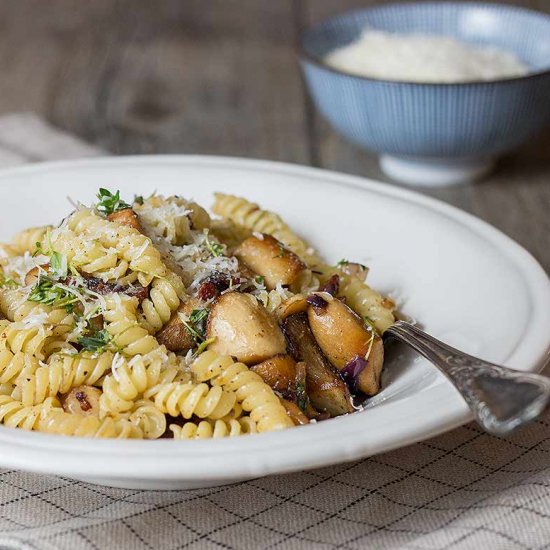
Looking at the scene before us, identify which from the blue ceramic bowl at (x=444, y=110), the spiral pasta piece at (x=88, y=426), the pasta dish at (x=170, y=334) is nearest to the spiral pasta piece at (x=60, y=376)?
the pasta dish at (x=170, y=334)

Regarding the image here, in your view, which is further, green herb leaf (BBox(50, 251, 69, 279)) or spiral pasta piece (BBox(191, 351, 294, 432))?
green herb leaf (BBox(50, 251, 69, 279))

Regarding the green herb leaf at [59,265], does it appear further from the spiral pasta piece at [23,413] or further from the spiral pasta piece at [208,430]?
the spiral pasta piece at [208,430]

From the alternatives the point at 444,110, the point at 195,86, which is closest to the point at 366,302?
the point at 444,110

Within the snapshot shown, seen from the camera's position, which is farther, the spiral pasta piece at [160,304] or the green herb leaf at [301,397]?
the spiral pasta piece at [160,304]

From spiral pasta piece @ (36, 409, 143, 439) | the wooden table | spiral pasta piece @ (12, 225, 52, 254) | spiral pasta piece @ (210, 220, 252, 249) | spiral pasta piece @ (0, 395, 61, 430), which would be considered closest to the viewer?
spiral pasta piece @ (36, 409, 143, 439)

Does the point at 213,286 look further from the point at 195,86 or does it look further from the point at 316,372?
the point at 195,86

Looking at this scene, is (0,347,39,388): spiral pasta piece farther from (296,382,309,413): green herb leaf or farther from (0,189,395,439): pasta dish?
(296,382,309,413): green herb leaf

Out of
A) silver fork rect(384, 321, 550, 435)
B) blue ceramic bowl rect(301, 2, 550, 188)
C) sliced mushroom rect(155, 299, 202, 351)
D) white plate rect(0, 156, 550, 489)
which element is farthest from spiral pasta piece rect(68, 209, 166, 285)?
blue ceramic bowl rect(301, 2, 550, 188)

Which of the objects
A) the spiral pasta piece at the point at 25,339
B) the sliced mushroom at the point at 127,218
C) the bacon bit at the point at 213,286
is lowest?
the spiral pasta piece at the point at 25,339
